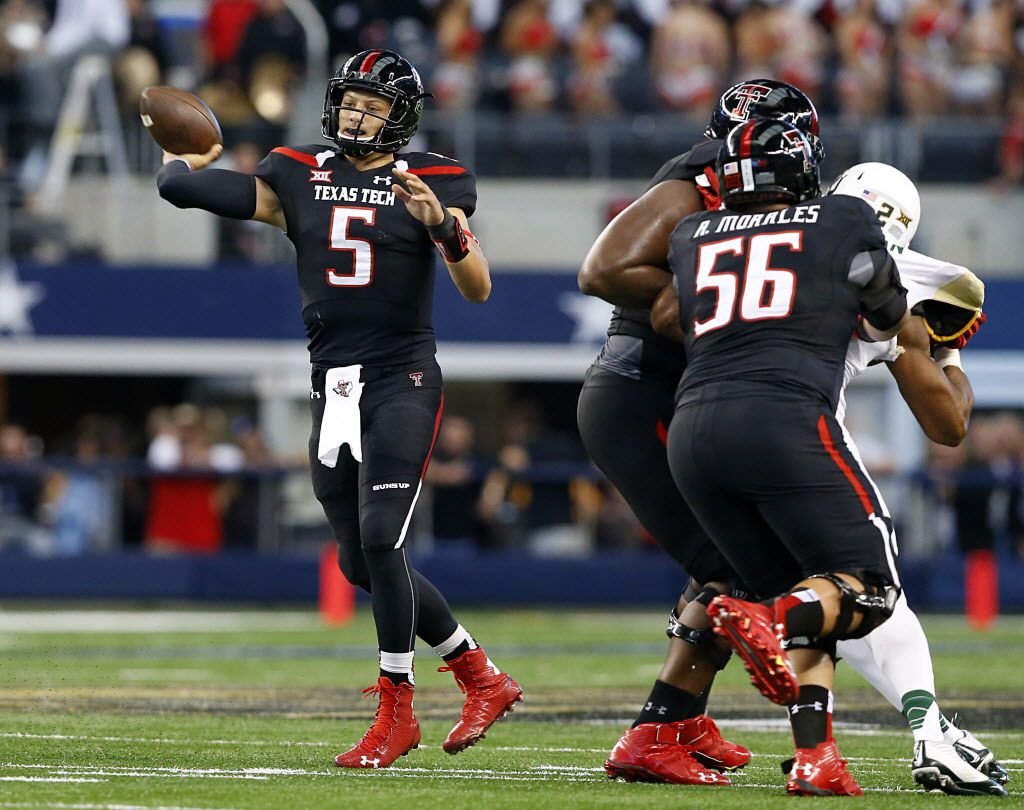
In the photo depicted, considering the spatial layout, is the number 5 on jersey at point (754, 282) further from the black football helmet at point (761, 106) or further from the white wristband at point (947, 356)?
the white wristband at point (947, 356)

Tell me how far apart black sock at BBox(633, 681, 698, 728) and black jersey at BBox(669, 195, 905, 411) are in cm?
99

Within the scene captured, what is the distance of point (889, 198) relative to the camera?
553 cm

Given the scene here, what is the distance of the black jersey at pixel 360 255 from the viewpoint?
5812 mm

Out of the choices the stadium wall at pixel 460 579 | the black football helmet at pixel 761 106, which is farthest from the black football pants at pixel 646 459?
the stadium wall at pixel 460 579

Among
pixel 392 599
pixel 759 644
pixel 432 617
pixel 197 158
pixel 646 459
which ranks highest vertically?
pixel 197 158

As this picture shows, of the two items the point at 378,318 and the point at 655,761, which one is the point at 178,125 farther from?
the point at 655,761

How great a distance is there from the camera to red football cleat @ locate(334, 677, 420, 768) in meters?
5.49

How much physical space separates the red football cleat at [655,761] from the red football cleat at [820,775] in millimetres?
510

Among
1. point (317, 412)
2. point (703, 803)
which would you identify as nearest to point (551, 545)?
point (317, 412)

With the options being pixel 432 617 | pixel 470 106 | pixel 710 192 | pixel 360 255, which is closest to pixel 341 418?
pixel 360 255

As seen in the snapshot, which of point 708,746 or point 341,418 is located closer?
point 708,746

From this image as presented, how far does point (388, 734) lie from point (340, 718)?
183cm

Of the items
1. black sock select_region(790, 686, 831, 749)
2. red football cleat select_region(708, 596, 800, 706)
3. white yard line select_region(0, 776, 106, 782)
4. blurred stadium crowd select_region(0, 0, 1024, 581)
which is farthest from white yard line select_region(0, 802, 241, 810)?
blurred stadium crowd select_region(0, 0, 1024, 581)

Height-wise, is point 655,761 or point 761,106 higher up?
point 761,106
